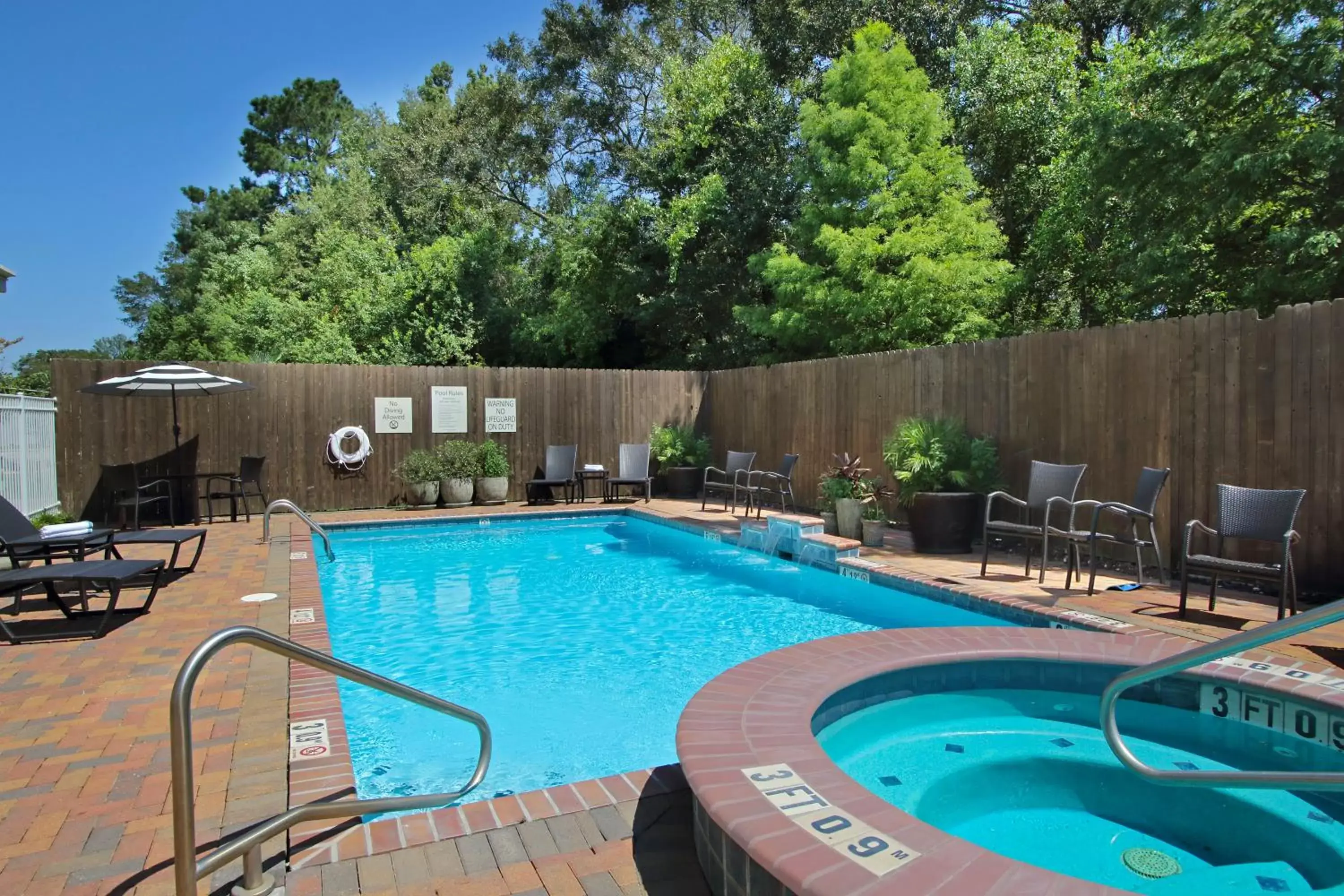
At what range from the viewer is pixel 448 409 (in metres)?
12.2

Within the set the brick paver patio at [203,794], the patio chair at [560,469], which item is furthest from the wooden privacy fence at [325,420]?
the brick paver patio at [203,794]

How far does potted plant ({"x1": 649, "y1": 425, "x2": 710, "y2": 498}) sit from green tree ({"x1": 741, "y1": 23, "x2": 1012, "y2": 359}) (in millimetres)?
3120

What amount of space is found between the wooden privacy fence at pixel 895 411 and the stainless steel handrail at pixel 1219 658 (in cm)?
359

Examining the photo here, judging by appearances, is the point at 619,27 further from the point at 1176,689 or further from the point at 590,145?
the point at 1176,689

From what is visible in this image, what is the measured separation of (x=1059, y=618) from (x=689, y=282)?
45.0 feet

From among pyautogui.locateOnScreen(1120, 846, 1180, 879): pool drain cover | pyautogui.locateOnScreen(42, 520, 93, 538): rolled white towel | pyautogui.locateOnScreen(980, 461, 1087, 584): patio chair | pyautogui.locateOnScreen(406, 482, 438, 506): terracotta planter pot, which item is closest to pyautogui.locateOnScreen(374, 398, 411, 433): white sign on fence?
pyautogui.locateOnScreen(406, 482, 438, 506): terracotta planter pot

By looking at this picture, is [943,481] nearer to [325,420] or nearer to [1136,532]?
[1136,532]

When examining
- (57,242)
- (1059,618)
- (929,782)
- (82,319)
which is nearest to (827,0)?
(1059,618)

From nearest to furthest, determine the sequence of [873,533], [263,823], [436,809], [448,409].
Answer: [263,823]
[436,809]
[873,533]
[448,409]

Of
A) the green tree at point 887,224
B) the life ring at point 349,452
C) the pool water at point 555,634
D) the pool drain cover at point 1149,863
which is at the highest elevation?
the green tree at point 887,224

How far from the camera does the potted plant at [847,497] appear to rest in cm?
791

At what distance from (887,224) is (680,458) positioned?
17.8 ft

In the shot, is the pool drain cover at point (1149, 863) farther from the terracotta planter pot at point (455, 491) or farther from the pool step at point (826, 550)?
the terracotta planter pot at point (455, 491)

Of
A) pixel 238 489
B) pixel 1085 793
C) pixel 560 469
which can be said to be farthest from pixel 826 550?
pixel 238 489
